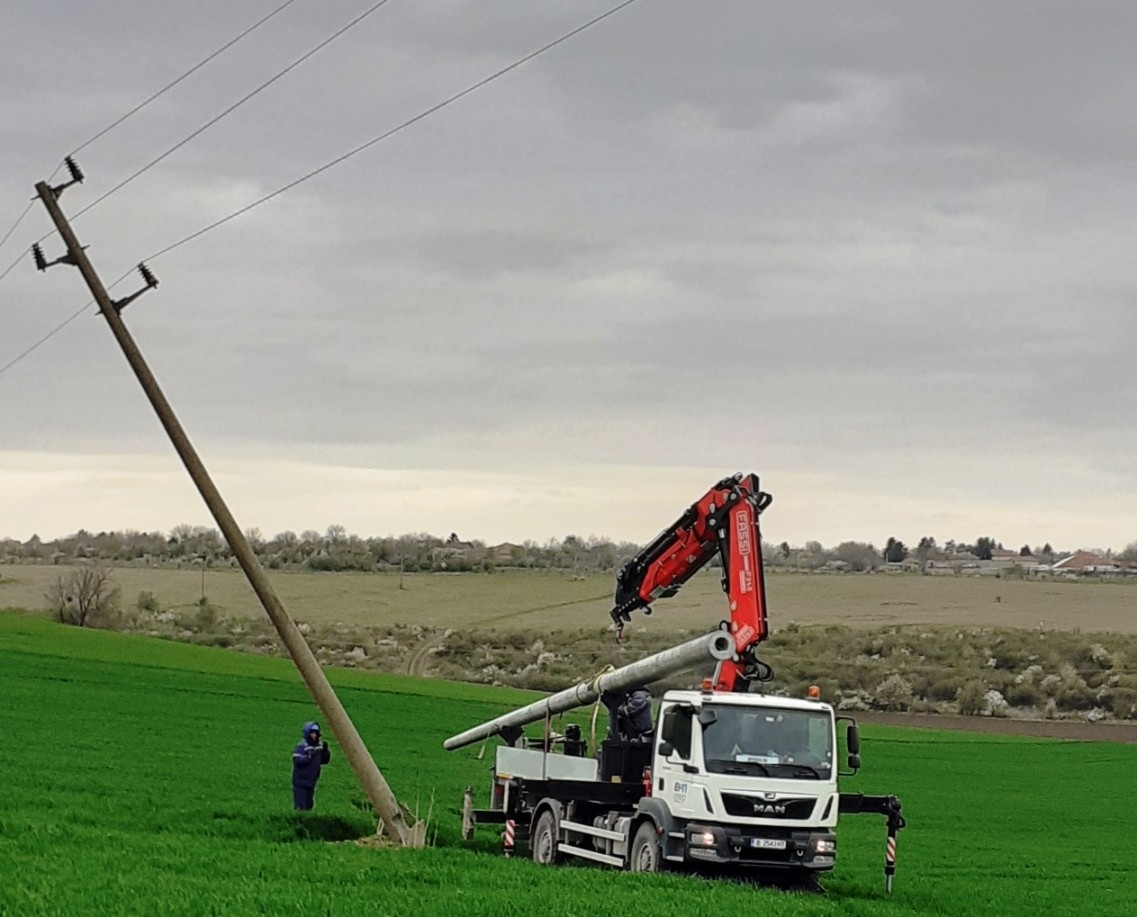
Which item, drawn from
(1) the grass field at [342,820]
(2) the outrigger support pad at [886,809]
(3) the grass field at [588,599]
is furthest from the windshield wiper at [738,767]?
(3) the grass field at [588,599]

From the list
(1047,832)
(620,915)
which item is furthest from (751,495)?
(1047,832)

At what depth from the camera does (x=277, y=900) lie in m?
16.7

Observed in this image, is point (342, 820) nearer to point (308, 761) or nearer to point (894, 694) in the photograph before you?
point (308, 761)

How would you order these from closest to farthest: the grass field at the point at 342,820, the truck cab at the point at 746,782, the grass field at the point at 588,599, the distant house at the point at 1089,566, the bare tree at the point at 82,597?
the grass field at the point at 342,820
the truck cab at the point at 746,782
the bare tree at the point at 82,597
the grass field at the point at 588,599
the distant house at the point at 1089,566

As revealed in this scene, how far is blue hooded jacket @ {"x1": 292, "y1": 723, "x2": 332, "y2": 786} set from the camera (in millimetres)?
29219

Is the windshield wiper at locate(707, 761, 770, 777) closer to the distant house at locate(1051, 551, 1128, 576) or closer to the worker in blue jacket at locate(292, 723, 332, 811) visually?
the worker in blue jacket at locate(292, 723, 332, 811)

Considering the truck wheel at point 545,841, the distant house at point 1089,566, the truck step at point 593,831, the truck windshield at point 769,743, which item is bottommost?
the truck wheel at point 545,841

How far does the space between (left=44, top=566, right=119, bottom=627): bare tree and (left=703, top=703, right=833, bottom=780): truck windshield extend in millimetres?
99341

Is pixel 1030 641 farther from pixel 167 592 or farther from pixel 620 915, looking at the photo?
pixel 620 915

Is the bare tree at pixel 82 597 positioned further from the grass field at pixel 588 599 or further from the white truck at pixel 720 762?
the white truck at pixel 720 762

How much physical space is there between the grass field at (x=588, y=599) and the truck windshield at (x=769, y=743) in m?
87.8

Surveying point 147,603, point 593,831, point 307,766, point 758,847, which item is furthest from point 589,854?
point 147,603

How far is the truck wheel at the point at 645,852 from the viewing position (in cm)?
2400

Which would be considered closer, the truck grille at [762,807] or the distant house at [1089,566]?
the truck grille at [762,807]
